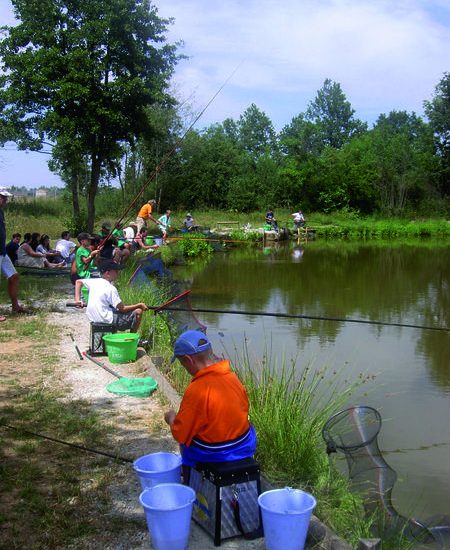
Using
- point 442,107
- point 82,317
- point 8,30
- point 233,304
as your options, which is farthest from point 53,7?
point 442,107

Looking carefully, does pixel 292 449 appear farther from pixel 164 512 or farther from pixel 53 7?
pixel 53 7

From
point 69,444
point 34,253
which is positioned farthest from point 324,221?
point 69,444

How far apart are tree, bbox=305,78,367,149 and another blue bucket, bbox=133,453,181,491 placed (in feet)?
203

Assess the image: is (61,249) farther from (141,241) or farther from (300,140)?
(300,140)

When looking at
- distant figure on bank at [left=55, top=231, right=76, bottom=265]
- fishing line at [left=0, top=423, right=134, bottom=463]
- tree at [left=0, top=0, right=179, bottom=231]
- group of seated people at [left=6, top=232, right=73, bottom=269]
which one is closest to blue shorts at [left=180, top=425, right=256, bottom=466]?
fishing line at [left=0, top=423, right=134, bottom=463]

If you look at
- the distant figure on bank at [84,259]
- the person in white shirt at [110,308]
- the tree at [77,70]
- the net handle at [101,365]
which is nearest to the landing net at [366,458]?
the net handle at [101,365]

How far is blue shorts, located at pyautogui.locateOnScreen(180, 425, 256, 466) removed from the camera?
3.15m

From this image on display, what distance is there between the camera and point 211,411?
3109mm

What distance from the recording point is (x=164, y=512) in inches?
111

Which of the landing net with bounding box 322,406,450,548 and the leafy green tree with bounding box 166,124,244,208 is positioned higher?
the leafy green tree with bounding box 166,124,244,208

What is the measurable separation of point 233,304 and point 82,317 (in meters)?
4.70

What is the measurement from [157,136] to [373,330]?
1330 centimetres

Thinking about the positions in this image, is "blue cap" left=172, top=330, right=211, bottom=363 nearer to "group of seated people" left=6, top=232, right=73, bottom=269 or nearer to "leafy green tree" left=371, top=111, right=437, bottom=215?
"group of seated people" left=6, top=232, right=73, bottom=269

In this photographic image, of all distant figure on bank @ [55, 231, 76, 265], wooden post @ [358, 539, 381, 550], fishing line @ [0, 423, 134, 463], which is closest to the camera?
wooden post @ [358, 539, 381, 550]
